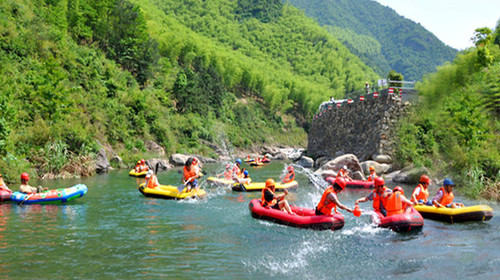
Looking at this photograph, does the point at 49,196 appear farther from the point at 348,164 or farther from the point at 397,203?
the point at 348,164

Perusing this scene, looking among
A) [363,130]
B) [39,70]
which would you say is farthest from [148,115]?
[363,130]

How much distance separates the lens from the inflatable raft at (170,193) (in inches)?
623

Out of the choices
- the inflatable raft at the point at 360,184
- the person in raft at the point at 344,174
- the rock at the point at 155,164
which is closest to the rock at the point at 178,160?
the rock at the point at 155,164

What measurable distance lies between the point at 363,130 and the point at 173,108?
2496 centimetres

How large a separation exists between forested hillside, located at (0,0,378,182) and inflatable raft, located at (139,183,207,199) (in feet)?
24.1

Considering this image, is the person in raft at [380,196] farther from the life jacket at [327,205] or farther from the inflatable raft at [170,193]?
the inflatable raft at [170,193]

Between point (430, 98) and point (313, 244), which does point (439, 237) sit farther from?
point (430, 98)

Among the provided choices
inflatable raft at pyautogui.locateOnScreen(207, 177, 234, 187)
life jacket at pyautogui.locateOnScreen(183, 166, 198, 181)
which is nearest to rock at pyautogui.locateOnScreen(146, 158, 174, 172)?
inflatable raft at pyautogui.locateOnScreen(207, 177, 234, 187)

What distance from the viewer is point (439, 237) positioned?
10.4 metres

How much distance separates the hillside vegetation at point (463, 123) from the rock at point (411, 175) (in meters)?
0.91

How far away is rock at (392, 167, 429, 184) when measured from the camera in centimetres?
2070

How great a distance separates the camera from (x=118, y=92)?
3788 cm

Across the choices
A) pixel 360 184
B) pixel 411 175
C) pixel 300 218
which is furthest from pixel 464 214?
pixel 411 175

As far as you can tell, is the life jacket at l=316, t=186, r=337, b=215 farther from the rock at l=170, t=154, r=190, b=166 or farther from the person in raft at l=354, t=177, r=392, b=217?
the rock at l=170, t=154, r=190, b=166
